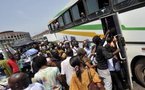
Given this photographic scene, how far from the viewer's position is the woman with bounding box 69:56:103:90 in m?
5.32

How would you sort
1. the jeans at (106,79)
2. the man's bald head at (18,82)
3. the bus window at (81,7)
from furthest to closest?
the bus window at (81,7) < the jeans at (106,79) < the man's bald head at (18,82)

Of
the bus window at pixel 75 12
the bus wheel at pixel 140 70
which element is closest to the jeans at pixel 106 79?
the bus wheel at pixel 140 70

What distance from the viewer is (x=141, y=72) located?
873 centimetres

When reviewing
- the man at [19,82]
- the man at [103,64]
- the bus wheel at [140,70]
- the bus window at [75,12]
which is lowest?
the bus wheel at [140,70]

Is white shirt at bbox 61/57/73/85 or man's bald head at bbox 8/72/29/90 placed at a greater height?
man's bald head at bbox 8/72/29/90

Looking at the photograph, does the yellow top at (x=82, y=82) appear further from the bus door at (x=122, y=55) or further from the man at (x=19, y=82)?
the bus door at (x=122, y=55)

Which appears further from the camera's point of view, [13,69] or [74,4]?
[74,4]

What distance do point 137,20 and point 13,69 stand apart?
420cm

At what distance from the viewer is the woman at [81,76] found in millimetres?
5316

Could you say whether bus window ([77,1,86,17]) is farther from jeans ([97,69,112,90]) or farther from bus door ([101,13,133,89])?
jeans ([97,69,112,90])

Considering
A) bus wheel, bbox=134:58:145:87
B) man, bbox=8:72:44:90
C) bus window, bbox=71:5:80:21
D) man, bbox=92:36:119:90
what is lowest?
bus wheel, bbox=134:58:145:87

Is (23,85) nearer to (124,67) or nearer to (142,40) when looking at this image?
(142,40)

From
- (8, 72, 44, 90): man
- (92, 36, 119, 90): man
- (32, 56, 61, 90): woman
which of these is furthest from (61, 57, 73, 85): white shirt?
(8, 72, 44, 90): man

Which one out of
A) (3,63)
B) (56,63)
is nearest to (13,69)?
(3,63)
